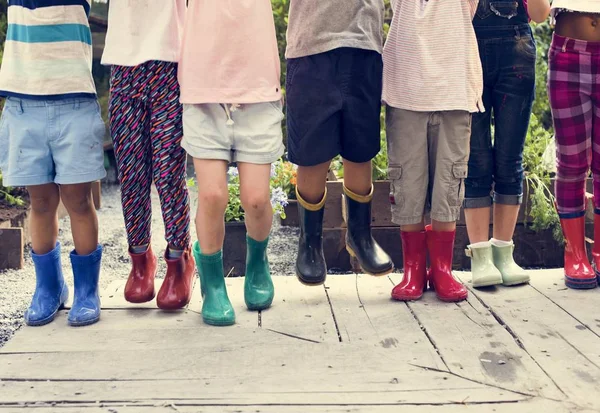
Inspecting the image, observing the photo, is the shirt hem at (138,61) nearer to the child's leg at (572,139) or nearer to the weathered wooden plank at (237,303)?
the weathered wooden plank at (237,303)

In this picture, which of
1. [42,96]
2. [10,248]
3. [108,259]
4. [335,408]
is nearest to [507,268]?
[335,408]

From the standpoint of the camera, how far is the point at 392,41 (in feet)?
9.73

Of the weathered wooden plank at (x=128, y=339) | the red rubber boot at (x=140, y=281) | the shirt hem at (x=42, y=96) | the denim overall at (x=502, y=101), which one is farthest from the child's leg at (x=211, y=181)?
the denim overall at (x=502, y=101)

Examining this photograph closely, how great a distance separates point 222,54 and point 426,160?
870 mm

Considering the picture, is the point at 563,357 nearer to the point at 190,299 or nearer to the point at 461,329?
the point at 461,329

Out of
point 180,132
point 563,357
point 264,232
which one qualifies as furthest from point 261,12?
point 563,357

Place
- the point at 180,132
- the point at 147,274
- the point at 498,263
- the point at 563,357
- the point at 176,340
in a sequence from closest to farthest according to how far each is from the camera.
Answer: the point at 563,357 < the point at 176,340 < the point at 180,132 < the point at 147,274 < the point at 498,263

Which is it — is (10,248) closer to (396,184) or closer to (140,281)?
(140,281)

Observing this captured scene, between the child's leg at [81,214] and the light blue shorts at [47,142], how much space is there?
62 millimetres

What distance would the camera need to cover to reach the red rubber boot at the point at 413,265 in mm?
3070

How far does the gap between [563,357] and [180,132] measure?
1.50 metres

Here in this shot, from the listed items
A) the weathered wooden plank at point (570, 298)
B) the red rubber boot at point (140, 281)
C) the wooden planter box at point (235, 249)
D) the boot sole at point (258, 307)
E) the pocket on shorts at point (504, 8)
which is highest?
the pocket on shorts at point (504, 8)

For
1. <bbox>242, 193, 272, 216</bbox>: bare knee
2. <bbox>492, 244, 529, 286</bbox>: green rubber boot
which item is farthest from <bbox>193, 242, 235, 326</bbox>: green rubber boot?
<bbox>492, 244, 529, 286</bbox>: green rubber boot

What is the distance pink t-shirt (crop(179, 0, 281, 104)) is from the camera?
107 inches
